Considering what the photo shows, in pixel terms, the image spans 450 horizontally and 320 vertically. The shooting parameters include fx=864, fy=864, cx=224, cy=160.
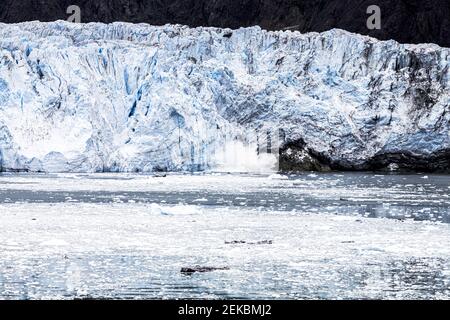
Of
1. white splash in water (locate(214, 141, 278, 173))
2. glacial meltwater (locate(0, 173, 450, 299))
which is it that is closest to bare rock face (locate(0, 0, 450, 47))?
white splash in water (locate(214, 141, 278, 173))

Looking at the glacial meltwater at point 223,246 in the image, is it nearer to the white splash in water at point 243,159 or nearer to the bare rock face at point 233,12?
the white splash in water at point 243,159

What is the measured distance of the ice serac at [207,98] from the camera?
25.4 meters

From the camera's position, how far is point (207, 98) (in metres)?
27.6

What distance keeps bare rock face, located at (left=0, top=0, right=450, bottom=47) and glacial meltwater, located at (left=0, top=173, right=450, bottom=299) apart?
30.3 metres

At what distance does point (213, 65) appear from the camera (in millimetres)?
28375

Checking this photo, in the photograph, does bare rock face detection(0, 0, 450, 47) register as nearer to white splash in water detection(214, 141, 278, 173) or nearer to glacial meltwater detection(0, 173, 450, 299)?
white splash in water detection(214, 141, 278, 173)

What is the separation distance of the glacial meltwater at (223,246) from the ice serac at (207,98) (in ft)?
25.1

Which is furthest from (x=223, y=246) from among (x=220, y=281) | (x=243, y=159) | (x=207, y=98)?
(x=243, y=159)

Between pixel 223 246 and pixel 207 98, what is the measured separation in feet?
60.1

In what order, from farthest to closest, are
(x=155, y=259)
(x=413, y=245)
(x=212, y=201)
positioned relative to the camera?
(x=212, y=201) → (x=413, y=245) → (x=155, y=259)

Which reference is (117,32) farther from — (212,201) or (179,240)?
(179,240)

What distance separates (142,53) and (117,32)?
183 inches

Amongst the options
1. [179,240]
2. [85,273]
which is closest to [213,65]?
[179,240]

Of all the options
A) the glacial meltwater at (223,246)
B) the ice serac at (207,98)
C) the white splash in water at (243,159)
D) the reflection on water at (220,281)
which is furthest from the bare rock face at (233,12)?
the reflection on water at (220,281)
